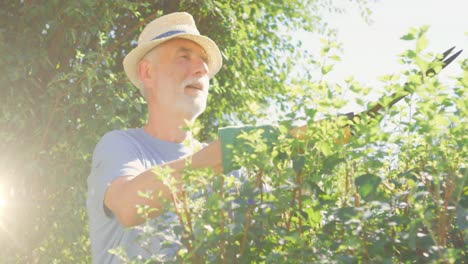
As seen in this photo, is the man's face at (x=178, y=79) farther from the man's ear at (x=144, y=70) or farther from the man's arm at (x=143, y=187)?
the man's arm at (x=143, y=187)

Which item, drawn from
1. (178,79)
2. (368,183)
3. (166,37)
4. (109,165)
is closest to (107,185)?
(109,165)

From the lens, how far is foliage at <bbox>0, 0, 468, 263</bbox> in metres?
1.61

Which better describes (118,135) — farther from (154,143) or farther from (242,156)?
(242,156)

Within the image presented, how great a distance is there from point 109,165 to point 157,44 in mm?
1144

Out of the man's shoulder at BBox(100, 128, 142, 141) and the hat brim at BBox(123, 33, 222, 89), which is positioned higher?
the hat brim at BBox(123, 33, 222, 89)

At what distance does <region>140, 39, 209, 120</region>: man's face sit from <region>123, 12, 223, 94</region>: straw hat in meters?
0.05

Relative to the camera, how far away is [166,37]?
142 inches

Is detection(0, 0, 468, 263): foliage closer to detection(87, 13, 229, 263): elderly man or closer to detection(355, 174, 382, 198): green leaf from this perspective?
detection(355, 174, 382, 198): green leaf

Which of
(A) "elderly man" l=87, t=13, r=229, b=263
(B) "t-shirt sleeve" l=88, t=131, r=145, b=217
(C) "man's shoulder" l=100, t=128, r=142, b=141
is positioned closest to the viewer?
(A) "elderly man" l=87, t=13, r=229, b=263

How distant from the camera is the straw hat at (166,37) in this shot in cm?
367

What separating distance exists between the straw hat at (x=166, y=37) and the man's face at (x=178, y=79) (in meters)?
0.05

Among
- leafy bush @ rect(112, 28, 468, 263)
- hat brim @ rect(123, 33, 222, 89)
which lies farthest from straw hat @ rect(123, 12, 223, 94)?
leafy bush @ rect(112, 28, 468, 263)

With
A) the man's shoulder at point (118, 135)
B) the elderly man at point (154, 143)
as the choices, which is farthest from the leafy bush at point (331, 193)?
the man's shoulder at point (118, 135)

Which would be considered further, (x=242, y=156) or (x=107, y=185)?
(x=107, y=185)
